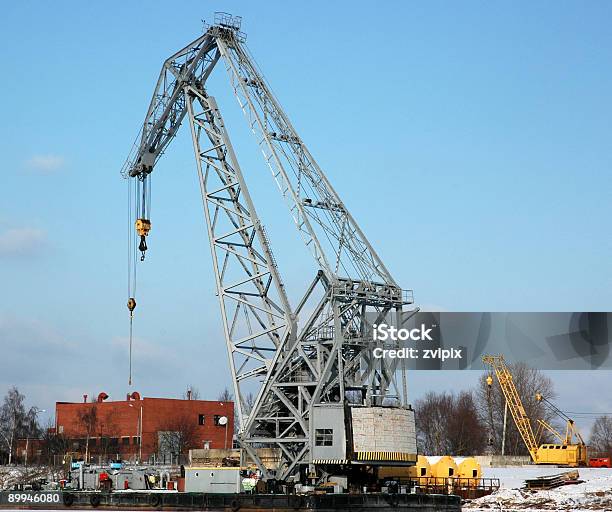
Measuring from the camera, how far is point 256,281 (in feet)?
223

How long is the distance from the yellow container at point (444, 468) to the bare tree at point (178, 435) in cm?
4521

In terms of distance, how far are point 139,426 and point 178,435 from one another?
4.78 m

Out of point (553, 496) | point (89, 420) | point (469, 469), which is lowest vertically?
point (553, 496)

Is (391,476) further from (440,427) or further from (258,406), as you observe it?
(440,427)

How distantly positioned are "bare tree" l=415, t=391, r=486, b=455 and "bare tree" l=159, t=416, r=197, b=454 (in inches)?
1369

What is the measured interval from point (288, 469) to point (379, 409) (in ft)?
24.6

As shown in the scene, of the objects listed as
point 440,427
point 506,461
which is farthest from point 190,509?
point 440,427

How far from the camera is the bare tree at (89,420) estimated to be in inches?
4764

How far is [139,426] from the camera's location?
387 ft

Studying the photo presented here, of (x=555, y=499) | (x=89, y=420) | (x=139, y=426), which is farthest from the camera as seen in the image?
(x=89, y=420)

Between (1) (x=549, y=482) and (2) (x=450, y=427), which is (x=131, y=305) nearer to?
(1) (x=549, y=482)

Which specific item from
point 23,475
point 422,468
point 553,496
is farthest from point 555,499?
point 23,475

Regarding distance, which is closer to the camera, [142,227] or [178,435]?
[142,227]

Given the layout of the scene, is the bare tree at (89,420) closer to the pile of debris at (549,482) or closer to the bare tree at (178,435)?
the bare tree at (178,435)
